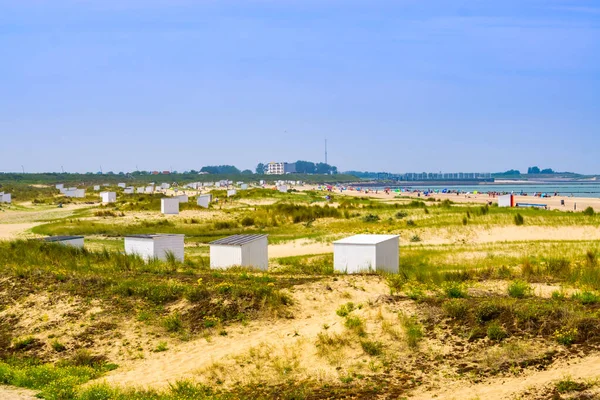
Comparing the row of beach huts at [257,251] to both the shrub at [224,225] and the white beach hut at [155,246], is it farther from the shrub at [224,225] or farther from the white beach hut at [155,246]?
the shrub at [224,225]

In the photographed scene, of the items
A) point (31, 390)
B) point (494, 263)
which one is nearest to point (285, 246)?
point (494, 263)

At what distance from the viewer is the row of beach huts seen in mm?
18422

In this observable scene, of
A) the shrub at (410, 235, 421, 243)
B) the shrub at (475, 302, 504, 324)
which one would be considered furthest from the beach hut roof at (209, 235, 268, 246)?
the shrub at (410, 235, 421, 243)

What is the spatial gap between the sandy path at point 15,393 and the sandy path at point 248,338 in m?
1.32

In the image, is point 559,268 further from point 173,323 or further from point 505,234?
point 505,234

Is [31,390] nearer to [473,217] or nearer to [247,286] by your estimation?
[247,286]

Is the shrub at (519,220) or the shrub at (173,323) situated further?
the shrub at (519,220)

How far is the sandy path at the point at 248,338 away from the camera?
1173cm

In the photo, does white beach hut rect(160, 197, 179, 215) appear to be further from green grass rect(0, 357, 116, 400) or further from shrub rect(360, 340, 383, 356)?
shrub rect(360, 340, 383, 356)

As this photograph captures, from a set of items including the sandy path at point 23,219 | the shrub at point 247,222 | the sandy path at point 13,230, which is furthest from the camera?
the sandy path at point 23,219

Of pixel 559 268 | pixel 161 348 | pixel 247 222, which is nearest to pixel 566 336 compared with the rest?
pixel 559 268

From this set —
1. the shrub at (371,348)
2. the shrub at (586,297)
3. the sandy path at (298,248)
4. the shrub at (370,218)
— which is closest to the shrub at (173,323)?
the shrub at (371,348)

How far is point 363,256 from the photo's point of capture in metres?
18.4

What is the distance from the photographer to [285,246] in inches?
1208
